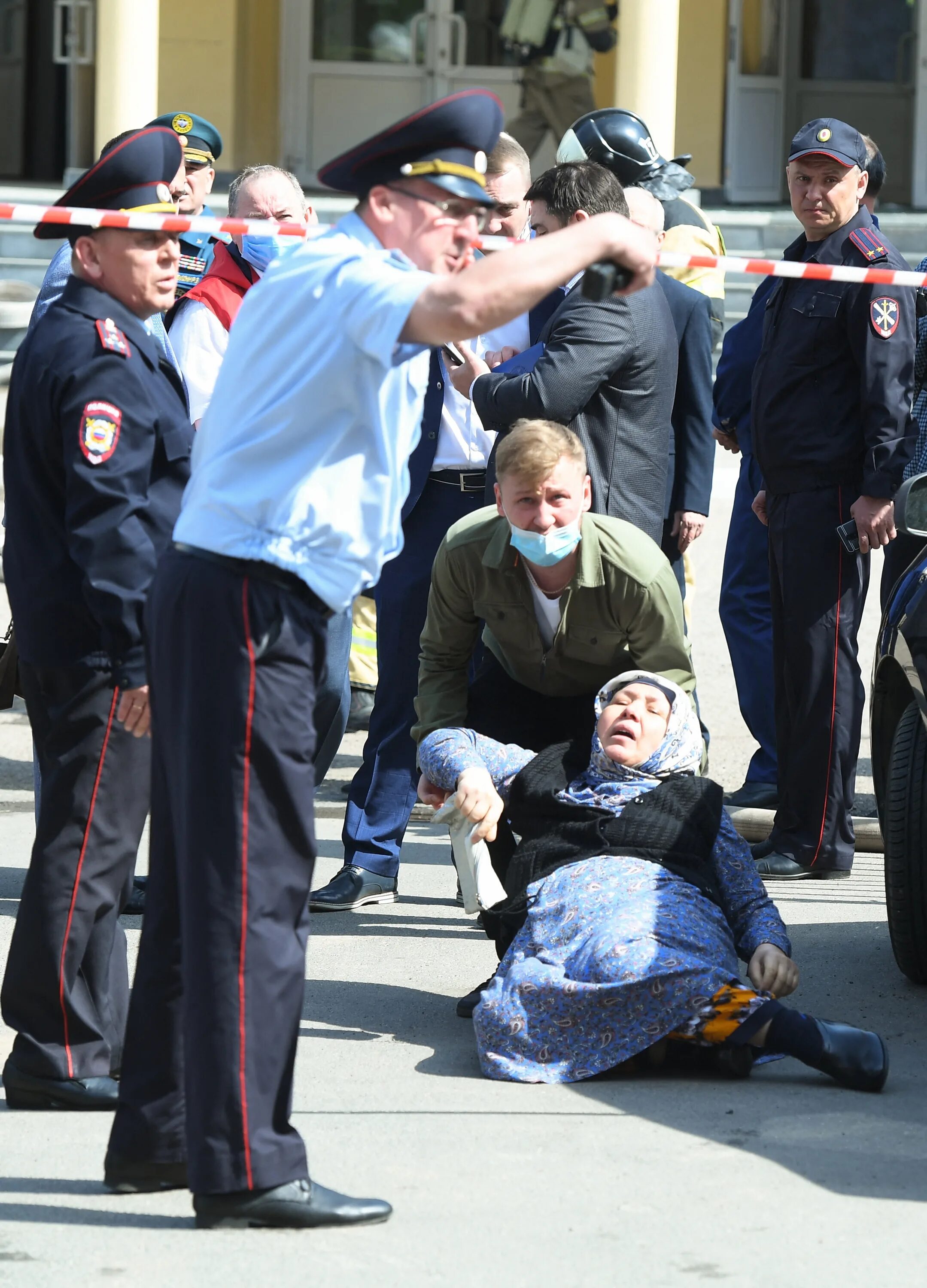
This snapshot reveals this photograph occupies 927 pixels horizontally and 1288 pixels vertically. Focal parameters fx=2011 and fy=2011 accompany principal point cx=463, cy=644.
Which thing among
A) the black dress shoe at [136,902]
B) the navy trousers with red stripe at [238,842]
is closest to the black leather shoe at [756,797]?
the black dress shoe at [136,902]

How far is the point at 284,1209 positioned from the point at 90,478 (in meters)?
1.33

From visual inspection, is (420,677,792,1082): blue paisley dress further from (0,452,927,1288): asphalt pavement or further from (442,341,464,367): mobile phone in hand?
(442,341,464,367): mobile phone in hand

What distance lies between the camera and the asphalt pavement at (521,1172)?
9.72 ft

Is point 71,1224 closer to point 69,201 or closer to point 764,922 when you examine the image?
point 764,922

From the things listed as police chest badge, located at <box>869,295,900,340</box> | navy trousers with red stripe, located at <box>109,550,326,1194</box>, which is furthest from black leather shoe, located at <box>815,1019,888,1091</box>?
police chest badge, located at <box>869,295,900,340</box>

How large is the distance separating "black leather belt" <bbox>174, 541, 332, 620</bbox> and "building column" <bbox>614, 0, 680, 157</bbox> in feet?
32.3

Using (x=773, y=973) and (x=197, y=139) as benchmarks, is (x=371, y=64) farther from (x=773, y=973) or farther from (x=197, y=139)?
(x=773, y=973)

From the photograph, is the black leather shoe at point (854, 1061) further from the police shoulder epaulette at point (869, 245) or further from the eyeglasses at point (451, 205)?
the police shoulder epaulette at point (869, 245)

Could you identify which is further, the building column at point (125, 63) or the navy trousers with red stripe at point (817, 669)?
the building column at point (125, 63)

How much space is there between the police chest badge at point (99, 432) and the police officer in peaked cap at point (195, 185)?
1805 millimetres

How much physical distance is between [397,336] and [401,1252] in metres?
1.36

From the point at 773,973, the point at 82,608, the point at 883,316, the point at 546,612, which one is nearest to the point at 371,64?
the point at 883,316

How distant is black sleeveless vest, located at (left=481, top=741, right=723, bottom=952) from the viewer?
4.13m

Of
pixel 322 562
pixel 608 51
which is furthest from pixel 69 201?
pixel 608 51
